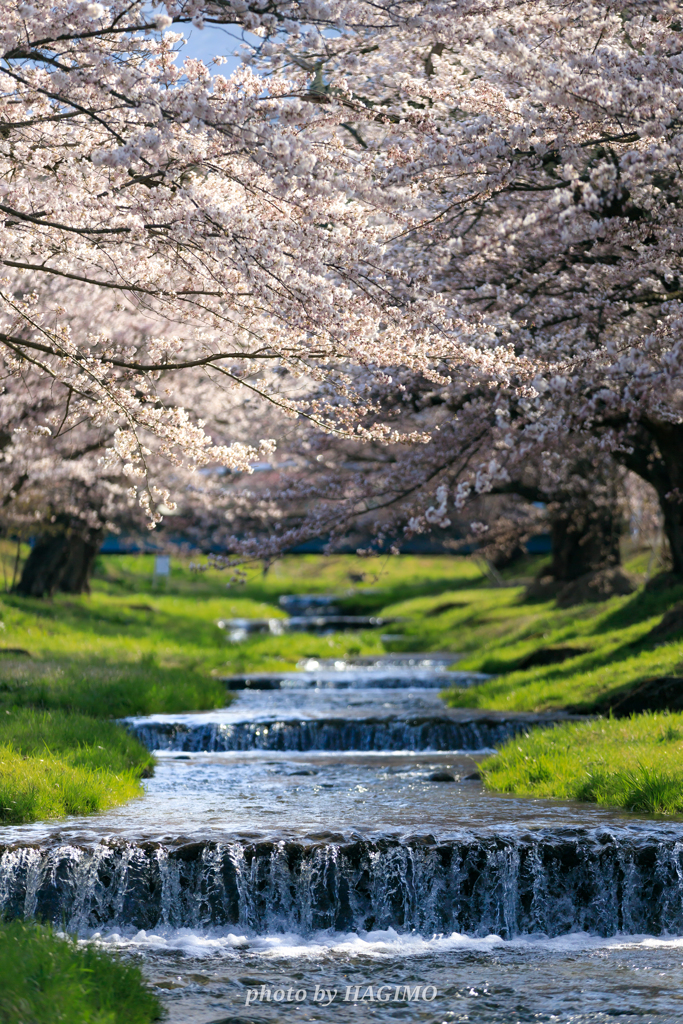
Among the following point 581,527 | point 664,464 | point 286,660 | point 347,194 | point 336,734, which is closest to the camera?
point 347,194

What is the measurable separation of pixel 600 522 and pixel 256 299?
2039 centimetres

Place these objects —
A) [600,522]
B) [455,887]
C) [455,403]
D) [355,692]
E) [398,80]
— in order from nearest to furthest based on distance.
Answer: [455,887], [398,80], [455,403], [355,692], [600,522]

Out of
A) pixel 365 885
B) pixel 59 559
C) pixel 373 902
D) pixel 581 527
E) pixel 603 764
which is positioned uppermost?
pixel 581 527

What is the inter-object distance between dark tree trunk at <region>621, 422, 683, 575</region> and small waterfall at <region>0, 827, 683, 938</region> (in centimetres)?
1014

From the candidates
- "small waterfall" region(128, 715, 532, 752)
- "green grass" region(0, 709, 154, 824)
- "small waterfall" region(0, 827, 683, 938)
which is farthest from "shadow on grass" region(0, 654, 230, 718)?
"small waterfall" region(0, 827, 683, 938)

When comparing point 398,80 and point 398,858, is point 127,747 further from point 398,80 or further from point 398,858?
point 398,80

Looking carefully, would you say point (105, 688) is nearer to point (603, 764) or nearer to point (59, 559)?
point (603, 764)

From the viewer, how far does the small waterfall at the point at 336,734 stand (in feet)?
50.6

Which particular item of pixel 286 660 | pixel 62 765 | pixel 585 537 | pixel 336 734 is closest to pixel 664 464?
pixel 336 734

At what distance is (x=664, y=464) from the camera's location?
1970 centimetres

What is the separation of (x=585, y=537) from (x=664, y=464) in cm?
892

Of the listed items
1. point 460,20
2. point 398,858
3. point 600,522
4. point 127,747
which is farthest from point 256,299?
point 600,522

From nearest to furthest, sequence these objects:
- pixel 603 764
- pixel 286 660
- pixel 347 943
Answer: pixel 347 943 → pixel 603 764 → pixel 286 660

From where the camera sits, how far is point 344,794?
38.0ft
